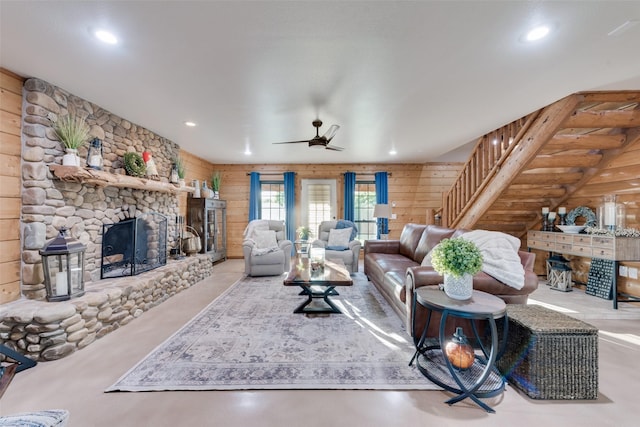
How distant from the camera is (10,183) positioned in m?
2.34

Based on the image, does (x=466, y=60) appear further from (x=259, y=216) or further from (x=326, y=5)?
(x=259, y=216)

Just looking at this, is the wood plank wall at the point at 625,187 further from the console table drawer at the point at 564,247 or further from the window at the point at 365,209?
the window at the point at 365,209

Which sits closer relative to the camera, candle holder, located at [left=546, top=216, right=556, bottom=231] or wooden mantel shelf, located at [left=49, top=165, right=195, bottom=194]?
wooden mantel shelf, located at [left=49, top=165, right=195, bottom=194]

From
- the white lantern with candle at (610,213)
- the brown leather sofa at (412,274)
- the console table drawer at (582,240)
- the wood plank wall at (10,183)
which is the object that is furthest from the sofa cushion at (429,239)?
the wood plank wall at (10,183)

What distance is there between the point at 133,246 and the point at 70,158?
130 cm

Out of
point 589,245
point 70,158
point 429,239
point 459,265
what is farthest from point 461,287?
point 70,158

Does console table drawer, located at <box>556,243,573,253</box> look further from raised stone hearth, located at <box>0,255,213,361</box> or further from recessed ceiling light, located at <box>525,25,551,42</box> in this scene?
raised stone hearth, located at <box>0,255,213,361</box>

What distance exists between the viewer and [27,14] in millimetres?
1619

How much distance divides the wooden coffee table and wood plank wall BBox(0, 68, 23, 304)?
8.26 feet

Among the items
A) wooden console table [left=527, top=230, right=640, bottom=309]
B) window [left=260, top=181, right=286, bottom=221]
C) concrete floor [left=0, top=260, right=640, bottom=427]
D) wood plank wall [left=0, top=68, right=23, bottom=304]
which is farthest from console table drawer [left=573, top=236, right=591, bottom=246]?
wood plank wall [left=0, top=68, right=23, bottom=304]

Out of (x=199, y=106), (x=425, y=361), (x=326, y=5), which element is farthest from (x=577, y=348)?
(x=199, y=106)

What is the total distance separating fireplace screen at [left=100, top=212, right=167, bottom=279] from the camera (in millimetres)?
3296

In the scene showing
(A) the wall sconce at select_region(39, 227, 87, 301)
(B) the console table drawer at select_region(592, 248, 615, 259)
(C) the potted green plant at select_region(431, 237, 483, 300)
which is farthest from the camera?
(B) the console table drawer at select_region(592, 248, 615, 259)

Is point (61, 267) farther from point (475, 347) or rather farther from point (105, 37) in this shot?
point (475, 347)
